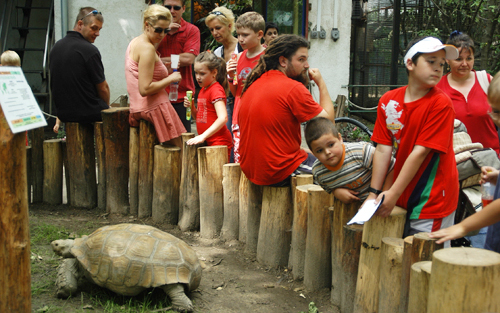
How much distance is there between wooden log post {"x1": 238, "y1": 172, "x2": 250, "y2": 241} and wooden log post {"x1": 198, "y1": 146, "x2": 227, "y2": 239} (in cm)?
30

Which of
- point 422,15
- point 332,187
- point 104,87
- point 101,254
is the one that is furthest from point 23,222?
point 422,15

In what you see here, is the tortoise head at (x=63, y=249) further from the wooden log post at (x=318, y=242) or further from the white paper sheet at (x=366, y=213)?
the white paper sheet at (x=366, y=213)

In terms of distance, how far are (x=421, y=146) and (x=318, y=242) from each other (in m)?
1.21

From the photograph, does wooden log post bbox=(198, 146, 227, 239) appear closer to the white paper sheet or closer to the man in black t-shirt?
the man in black t-shirt

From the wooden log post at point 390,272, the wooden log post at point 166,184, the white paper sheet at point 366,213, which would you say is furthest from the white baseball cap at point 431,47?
the wooden log post at point 166,184

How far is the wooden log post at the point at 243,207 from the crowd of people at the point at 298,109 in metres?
0.28

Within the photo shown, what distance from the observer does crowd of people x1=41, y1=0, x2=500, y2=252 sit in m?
3.02

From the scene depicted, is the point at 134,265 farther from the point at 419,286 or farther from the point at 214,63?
the point at 214,63

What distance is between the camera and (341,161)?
11.1 ft

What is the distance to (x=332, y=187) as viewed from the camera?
11.3ft

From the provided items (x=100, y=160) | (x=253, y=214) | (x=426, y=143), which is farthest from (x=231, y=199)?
(x=426, y=143)

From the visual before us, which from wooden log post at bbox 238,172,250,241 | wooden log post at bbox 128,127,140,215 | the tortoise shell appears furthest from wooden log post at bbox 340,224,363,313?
wooden log post at bbox 128,127,140,215

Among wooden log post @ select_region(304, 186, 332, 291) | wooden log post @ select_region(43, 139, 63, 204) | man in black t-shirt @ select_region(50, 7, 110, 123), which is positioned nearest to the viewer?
wooden log post @ select_region(304, 186, 332, 291)

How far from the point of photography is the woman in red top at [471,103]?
4316 mm
